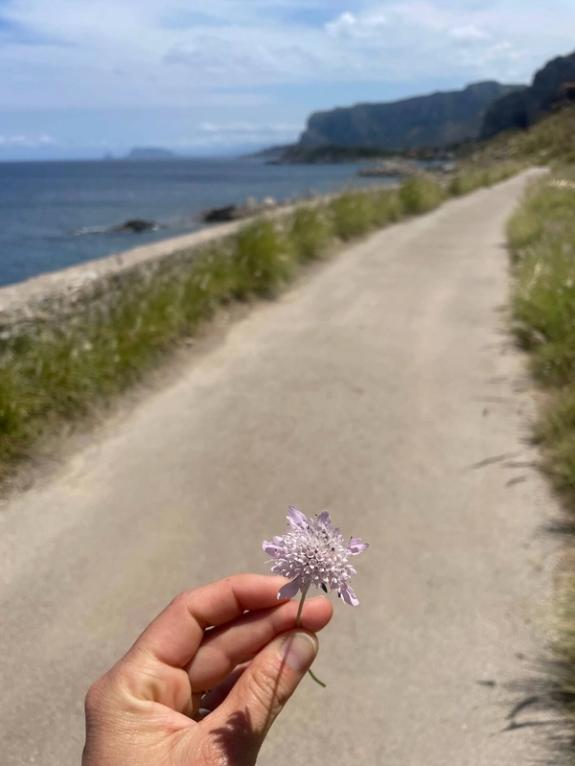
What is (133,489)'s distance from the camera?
17.9 ft

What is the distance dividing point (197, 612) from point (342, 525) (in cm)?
336

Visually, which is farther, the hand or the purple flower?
the hand

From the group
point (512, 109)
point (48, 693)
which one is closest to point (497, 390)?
point (48, 693)

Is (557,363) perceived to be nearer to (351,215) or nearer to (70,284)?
(70,284)

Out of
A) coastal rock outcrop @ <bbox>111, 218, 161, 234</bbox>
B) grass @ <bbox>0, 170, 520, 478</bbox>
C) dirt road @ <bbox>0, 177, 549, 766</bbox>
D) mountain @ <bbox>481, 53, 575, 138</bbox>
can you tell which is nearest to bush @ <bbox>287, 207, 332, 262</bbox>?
grass @ <bbox>0, 170, 520, 478</bbox>

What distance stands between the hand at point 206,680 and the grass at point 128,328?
155 inches

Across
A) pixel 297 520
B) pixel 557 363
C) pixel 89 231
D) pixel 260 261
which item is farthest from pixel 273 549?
pixel 89 231

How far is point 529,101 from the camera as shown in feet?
456

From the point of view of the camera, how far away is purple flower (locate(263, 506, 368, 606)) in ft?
4.98

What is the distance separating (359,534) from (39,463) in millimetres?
2311

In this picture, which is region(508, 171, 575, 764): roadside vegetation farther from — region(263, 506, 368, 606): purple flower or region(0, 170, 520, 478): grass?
region(0, 170, 520, 478): grass

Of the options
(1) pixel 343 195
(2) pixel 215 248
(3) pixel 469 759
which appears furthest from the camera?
(1) pixel 343 195

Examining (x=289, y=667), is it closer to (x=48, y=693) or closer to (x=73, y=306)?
(x=48, y=693)

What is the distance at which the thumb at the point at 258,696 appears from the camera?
1.61 m
